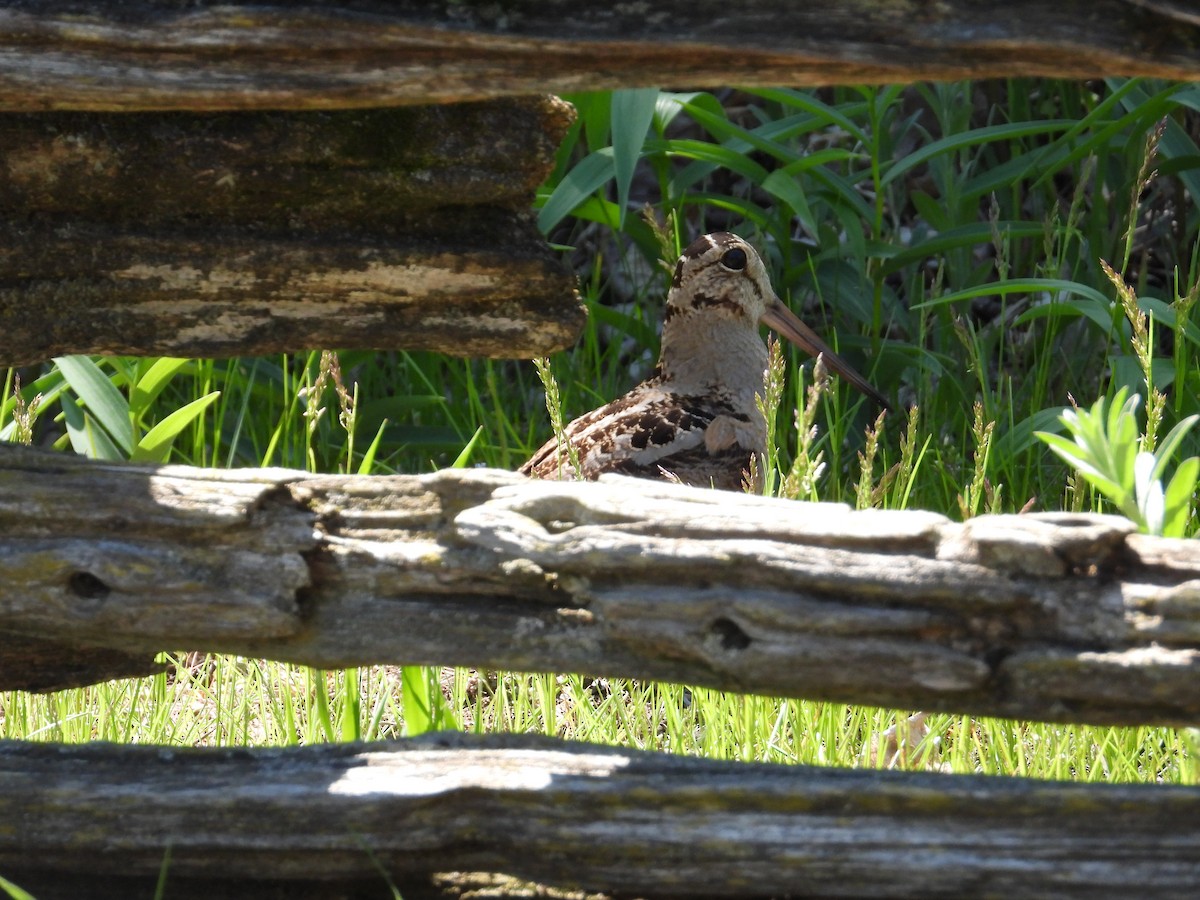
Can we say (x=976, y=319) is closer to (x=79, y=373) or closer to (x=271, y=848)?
(x=79, y=373)

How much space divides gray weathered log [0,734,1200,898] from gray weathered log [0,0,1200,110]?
894 millimetres

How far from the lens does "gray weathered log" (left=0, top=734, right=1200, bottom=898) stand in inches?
73.4

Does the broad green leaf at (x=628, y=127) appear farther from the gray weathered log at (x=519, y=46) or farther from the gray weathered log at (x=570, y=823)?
the gray weathered log at (x=570, y=823)

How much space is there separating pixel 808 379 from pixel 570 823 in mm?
3689

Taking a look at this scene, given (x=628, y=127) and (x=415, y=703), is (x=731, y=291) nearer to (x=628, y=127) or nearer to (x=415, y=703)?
(x=628, y=127)

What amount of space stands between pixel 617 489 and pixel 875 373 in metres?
3.48

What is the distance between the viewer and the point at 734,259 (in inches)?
217

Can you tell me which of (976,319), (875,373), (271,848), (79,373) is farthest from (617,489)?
(976,319)

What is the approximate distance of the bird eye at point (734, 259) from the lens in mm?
5484

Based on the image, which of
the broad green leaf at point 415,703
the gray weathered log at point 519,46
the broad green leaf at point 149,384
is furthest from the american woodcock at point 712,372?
the gray weathered log at point 519,46

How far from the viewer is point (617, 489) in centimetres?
204

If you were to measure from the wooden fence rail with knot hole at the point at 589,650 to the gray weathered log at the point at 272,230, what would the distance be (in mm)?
341

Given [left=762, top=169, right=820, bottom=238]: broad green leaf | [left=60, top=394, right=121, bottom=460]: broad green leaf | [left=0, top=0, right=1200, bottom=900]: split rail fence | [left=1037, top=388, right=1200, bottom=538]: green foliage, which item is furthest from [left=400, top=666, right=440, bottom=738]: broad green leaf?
[left=762, top=169, right=820, bottom=238]: broad green leaf

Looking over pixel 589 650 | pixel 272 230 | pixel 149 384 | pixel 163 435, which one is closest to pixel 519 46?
pixel 272 230
